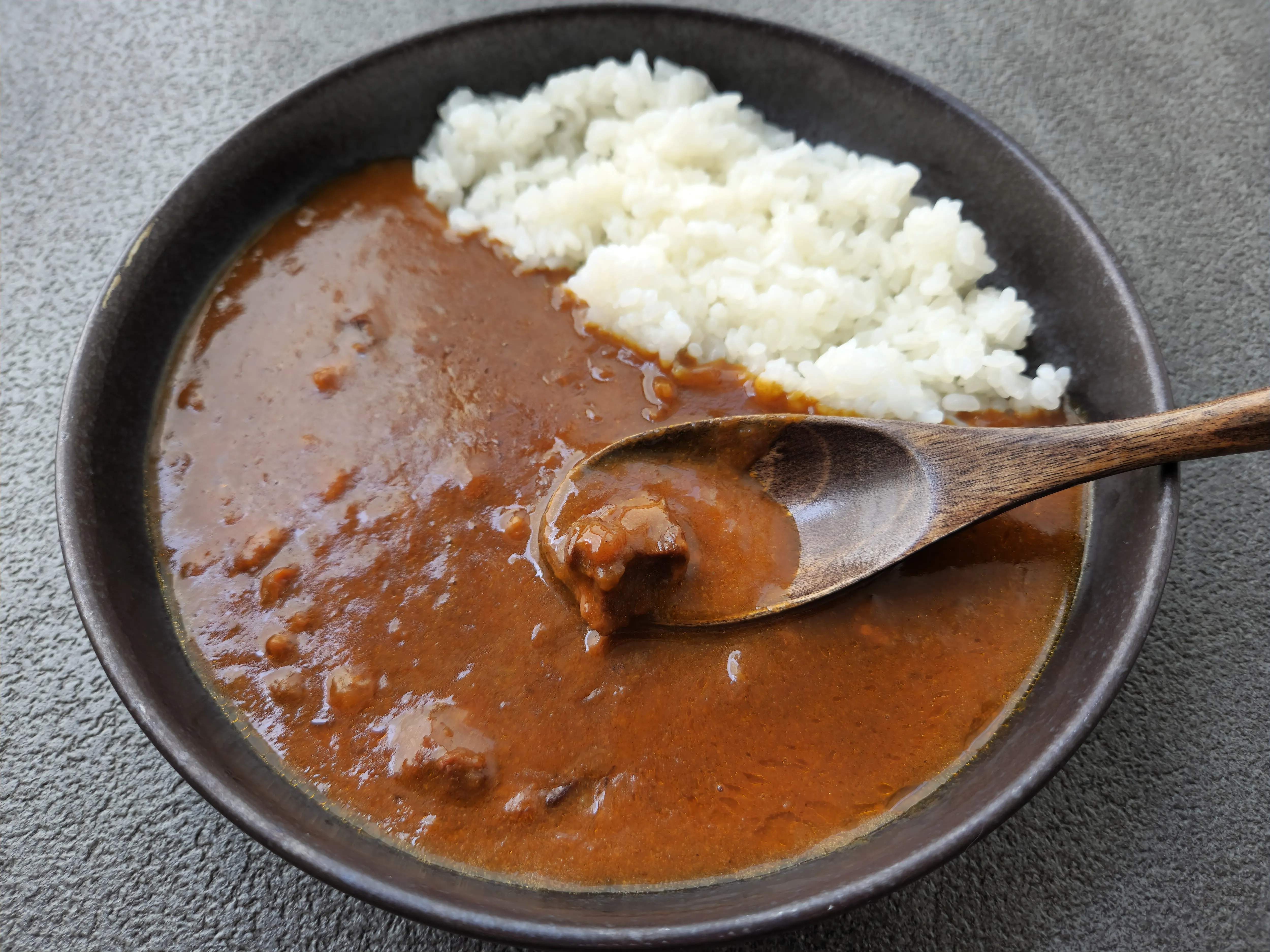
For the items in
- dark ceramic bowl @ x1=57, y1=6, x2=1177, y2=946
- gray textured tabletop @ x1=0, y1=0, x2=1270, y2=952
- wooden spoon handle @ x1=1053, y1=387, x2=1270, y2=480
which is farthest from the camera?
gray textured tabletop @ x1=0, y1=0, x2=1270, y2=952

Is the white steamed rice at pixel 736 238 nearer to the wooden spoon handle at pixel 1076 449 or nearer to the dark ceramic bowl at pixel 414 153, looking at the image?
the dark ceramic bowl at pixel 414 153

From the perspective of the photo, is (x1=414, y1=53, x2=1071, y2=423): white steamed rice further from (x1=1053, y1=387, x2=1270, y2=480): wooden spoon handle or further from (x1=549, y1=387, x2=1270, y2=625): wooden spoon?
(x1=1053, y1=387, x2=1270, y2=480): wooden spoon handle

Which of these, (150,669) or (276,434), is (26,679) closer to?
(150,669)

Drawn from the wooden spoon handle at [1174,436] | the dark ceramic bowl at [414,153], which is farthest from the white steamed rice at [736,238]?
the wooden spoon handle at [1174,436]

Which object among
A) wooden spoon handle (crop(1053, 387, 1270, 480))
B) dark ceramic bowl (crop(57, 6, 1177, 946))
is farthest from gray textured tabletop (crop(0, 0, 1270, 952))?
wooden spoon handle (crop(1053, 387, 1270, 480))

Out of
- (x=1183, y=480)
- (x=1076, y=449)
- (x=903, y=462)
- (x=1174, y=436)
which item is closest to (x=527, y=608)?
(x=903, y=462)

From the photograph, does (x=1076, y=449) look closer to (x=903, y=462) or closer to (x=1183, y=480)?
(x=903, y=462)
